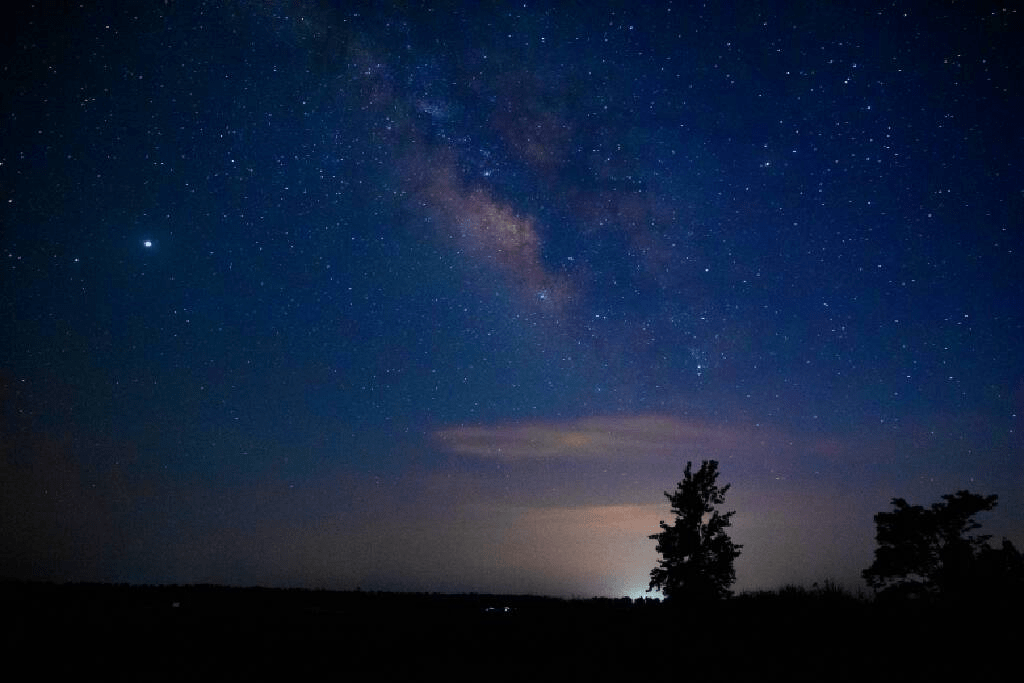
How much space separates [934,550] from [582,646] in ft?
49.9

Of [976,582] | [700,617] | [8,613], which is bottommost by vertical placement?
[8,613]

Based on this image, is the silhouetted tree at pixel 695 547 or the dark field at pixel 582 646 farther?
the silhouetted tree at pixel 695 547

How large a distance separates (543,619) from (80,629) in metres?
13.7

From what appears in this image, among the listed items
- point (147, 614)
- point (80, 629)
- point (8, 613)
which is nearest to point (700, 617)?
point (80, 629)

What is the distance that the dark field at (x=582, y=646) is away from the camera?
9594 mm

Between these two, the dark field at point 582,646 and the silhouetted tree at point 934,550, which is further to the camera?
the silhouetted tree at point 934,550

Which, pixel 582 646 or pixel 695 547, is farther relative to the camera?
pixel 695 547

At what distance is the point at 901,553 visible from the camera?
776 inches

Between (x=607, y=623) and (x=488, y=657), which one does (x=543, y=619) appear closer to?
(x=607, y=623)

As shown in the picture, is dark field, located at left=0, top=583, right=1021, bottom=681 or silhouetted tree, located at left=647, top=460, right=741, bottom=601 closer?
dark field, located at left=0, top=583, right=1021, bottom=681

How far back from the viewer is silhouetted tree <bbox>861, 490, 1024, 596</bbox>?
18219mm

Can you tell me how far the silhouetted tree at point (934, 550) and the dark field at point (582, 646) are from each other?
4.27 m

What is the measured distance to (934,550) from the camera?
19578 mm

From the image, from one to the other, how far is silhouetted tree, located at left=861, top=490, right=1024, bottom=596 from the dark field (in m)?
4.27
